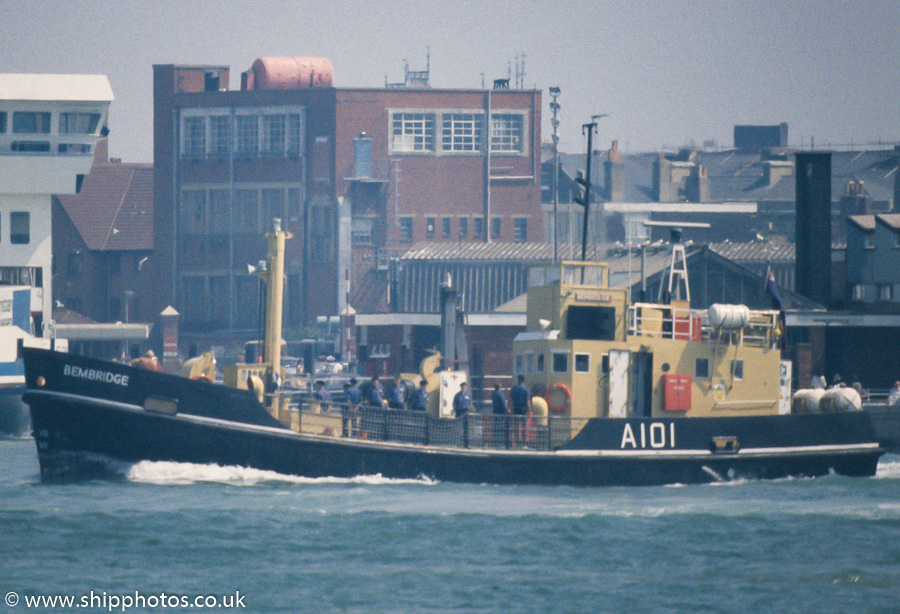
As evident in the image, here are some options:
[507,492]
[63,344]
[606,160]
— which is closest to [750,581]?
[507,492]

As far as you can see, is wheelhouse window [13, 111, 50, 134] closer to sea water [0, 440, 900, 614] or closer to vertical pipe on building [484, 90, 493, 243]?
vertical pipe on building [484, 90, 493, 243]

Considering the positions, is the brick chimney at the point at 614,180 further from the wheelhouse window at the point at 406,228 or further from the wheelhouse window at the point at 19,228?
the wheelhouse window at the point at 19,228

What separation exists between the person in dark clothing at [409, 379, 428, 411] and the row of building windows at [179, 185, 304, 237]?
4747 cm

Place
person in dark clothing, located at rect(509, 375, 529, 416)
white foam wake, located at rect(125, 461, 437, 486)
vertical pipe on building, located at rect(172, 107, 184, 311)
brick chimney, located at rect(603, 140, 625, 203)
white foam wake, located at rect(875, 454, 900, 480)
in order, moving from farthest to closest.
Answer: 1. brick chimney, located at rect(603, 140, 625, 203)
2. vertical pipe on building, located at rect(172, 107, 184, 311)
3. white foam wake, located at rect(875, 454, 900, 480)
4. person in dark clothing, located at rect(509, 375, 529, 416)
5. white foam wake, located at rect(125, 461, 437, 486)

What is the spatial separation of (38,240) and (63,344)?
4.30 metres

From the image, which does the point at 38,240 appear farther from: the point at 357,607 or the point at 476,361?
the point at 357,607

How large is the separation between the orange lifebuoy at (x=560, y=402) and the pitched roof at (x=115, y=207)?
56.0 meters

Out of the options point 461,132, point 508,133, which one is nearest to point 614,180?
point 508,133

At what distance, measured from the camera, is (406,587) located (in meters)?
21.1

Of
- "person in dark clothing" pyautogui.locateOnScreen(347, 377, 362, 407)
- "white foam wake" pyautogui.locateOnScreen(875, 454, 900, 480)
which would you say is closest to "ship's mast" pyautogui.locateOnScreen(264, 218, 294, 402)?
"person in dark clothing" pyautogui.locateOnScreen(347, 377, 362, 407)

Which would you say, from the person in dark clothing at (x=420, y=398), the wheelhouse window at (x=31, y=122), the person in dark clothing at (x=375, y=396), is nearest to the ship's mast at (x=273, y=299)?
the person in dark clothing at (x=375, y=396)

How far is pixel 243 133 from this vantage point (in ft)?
258

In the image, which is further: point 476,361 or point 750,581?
point 476,361

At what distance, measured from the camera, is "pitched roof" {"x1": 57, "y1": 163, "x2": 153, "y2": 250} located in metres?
82.4
